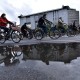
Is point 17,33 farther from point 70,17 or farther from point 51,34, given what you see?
point 70,17

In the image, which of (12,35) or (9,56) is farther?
(12,35)

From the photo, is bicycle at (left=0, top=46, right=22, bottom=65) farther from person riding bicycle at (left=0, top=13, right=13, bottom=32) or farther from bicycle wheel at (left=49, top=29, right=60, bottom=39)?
bicycle wheel at (left=49, top=29, right=60, bottom=39)

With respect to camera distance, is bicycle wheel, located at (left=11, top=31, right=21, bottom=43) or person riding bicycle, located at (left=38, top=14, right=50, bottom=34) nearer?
bicycle wheel, located at (left=11, top=31, right=21, bottom=43)

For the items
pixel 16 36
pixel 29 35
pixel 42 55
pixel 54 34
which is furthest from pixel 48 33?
pixel 42 55

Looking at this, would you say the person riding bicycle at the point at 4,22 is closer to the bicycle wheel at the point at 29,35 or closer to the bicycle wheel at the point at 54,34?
the bicycle wheel at the point at 54,34

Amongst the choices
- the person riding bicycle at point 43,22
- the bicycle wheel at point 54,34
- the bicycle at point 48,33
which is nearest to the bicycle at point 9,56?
the person riding bicycle at point 43,22

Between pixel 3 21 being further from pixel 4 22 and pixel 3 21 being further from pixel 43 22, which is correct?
pixel 43 22

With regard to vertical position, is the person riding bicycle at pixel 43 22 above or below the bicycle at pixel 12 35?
above

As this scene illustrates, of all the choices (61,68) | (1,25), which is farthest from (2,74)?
(1,25)

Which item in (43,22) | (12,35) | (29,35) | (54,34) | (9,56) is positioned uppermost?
(43,22)

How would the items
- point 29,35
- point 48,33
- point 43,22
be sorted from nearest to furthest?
point 43,22 < point 48,33 < point 29,35

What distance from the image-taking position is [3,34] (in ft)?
44.3

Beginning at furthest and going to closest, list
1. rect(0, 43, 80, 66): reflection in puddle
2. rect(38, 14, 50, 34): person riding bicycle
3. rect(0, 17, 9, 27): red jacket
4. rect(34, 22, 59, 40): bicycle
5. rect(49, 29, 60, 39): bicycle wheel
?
rect(49, 29, 60, 39): bicycle wheel → rect(34, 22, 59, 40): bicycle → rect(38, 14, 50, 34): person riding bicycle → rect(0, 17, 9, 27): red jacket → rect(0, 43, 80, 66): reflection in puddle

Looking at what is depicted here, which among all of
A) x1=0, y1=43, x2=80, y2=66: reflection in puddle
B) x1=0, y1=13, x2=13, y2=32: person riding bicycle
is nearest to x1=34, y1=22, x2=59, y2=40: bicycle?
x1=0, y1=13, x2=13, y2=32: person riding bicycle
